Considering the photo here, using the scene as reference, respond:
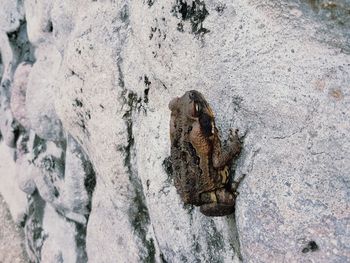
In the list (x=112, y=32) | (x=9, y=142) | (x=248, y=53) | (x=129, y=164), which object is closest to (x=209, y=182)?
(x=129, y=164)

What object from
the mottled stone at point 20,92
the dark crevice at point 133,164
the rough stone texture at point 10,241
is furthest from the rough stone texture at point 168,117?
the rough stone texture at point 10,241

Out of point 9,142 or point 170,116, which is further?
point 9,142

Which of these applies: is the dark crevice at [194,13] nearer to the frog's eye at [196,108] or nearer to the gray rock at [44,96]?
the frog's eye at [196,108]

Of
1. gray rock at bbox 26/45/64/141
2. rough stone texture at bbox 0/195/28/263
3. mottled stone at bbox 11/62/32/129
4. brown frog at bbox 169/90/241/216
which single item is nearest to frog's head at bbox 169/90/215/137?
brown frog at bbox 169/90/241/216

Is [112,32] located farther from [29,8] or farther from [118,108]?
[29,8]

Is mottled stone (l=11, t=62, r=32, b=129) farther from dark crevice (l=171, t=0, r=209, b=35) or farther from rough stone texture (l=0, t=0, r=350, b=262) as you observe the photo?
dark crevice (l=171, t=0, r=209, b=35)

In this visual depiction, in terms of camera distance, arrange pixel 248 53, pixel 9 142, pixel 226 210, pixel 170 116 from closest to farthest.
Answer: pixel 248 53 < pixel 226 210 < pixel 170 116 < pixel 9 142

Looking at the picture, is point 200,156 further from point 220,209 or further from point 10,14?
point 10,14
